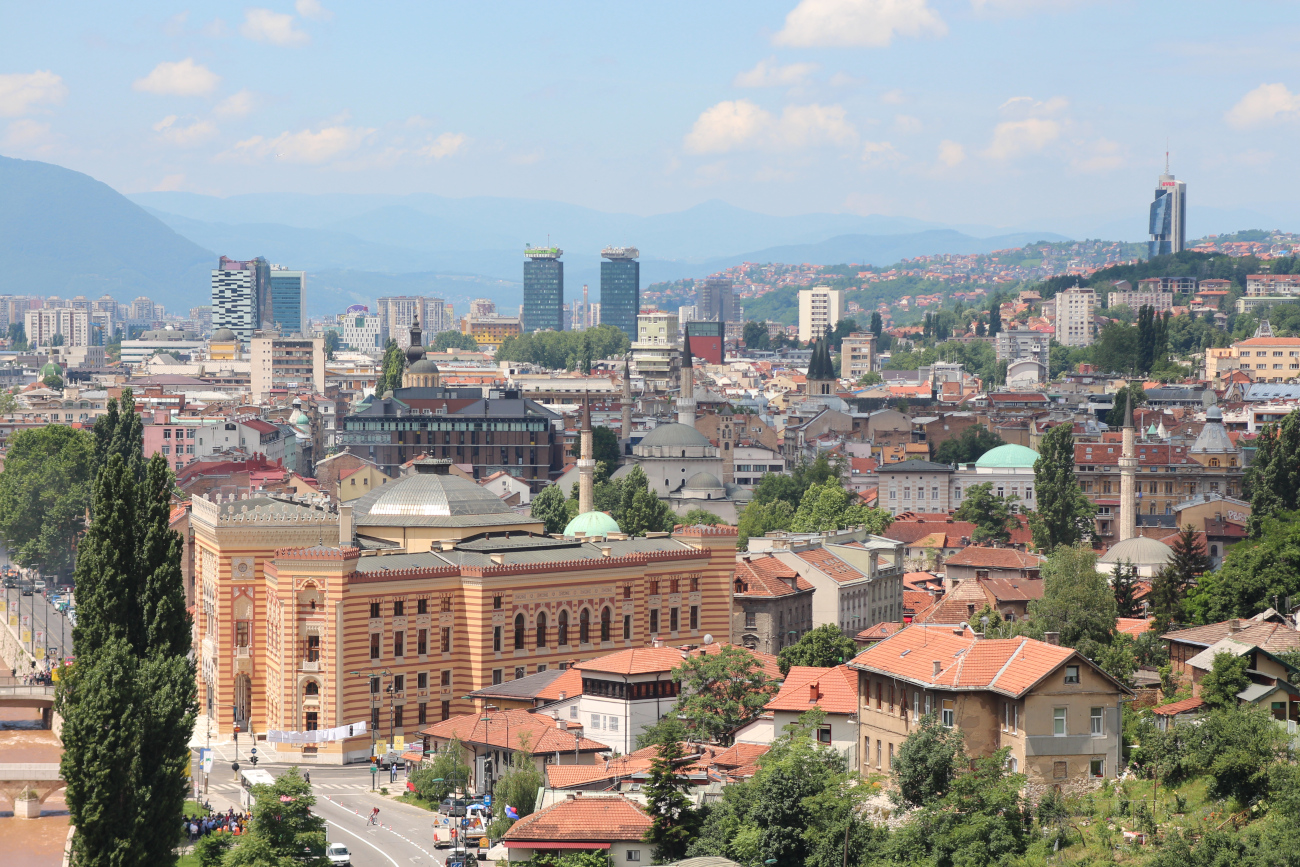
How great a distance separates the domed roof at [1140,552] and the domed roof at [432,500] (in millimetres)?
27326

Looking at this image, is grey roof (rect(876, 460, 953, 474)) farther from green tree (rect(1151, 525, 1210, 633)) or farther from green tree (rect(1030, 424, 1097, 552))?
green tree (rect(1151, 525, 1210, 633))

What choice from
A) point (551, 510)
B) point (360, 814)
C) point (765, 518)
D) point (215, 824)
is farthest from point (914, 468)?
point (215, 824)

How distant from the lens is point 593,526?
77500 mm

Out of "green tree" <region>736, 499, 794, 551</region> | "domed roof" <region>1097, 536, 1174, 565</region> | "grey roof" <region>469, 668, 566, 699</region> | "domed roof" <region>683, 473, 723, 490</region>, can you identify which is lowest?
"grey roof" <region>469, 668, 566, 699</region>

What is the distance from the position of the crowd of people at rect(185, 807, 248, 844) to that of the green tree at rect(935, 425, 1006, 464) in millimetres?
94019

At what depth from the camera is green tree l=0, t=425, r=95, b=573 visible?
104 m

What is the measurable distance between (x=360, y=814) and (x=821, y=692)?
12868mm

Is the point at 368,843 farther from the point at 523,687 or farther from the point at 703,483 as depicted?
the point at 703,483

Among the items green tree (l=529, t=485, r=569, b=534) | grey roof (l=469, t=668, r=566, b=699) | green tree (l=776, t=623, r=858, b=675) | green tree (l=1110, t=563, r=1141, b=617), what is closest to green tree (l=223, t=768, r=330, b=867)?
grey roof (l=469, t=668, r=566, b=699)

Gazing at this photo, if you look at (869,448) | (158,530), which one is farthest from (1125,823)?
(869,448)

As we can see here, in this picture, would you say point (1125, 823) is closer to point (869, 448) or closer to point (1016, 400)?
point (869, 448)

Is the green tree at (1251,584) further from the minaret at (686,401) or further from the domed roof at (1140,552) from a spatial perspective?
the minaret at (686,401)

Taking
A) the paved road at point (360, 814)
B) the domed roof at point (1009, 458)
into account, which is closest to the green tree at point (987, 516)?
the domed roof at point (1009, 458)

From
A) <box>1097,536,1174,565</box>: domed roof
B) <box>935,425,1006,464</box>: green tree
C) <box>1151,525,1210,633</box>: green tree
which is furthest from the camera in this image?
<box>935,425,1006,464</box>: green tree
